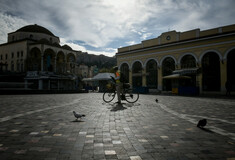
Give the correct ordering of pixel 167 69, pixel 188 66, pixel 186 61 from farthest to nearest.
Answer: pixel 167 69 < pixel 186 61 < pixel 188 66

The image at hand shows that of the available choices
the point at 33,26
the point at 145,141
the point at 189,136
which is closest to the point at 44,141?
the point at 145,141

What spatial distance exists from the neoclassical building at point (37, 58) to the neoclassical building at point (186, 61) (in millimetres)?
16835

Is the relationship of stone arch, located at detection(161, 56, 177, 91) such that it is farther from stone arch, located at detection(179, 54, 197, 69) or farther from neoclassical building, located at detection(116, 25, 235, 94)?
stone arch, located at detection(179, 54, 197, 69)

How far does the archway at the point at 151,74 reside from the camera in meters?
27.0

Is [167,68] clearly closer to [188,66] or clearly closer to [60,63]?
[188,66]

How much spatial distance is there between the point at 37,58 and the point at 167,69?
31065 mm

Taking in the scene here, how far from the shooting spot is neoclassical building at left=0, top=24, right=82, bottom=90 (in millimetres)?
32531

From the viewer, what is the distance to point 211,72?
2117 centimetres

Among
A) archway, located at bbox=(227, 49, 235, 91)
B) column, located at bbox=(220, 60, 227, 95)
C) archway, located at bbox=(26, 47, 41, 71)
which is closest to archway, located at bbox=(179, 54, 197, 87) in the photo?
column, located at bbox=(220, 60, 227, 95)

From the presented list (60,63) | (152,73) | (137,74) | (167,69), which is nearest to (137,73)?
(137,74)

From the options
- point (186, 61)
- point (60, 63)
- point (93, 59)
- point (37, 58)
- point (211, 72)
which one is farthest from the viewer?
point (93, 59)

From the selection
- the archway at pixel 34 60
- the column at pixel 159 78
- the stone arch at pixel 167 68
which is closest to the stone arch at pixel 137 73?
the column at pixel 159 78

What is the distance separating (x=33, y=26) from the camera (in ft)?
136

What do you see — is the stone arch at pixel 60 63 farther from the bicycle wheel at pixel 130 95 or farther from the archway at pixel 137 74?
the bicycle wheel at pixel 130 95
